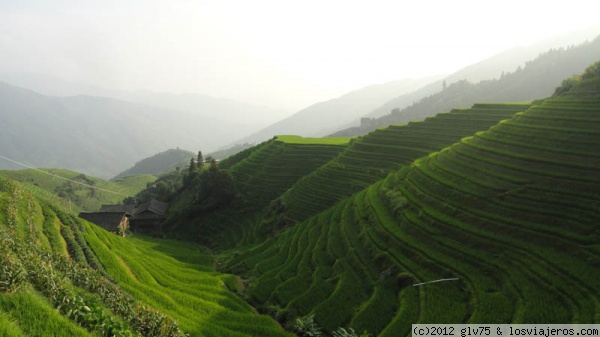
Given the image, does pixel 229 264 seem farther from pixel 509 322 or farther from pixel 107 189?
pixel 107 189

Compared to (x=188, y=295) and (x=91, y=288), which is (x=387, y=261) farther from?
(x=91, y=288)

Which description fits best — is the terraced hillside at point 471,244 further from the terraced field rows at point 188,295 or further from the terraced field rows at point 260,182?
the terraced field rows at point 260,182

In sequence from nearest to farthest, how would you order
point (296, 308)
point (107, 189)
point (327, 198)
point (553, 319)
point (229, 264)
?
point (553, 319), point (296, 308), point (229, 264), point (327, 198), point (107, 189)

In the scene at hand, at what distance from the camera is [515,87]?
150 metres

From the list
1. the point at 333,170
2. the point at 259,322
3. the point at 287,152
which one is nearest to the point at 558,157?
the point at 259,322

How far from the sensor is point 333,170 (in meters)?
40.0

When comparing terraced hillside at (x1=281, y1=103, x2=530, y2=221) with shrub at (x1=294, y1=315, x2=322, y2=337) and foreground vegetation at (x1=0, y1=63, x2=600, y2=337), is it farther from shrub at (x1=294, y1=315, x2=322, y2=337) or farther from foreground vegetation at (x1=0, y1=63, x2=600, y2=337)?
shrub at (x1=294, y1=315, x2=322, y2=337)

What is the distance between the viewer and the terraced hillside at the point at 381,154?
3575cm

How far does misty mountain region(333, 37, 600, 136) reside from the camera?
146 metres

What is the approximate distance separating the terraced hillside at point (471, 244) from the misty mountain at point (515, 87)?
128m

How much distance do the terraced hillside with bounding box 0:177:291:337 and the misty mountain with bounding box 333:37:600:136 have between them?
137m

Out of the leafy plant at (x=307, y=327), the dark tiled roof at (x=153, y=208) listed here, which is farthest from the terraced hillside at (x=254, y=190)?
the leafy plant at (x=307, y=327)

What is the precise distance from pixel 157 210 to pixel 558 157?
50857mm

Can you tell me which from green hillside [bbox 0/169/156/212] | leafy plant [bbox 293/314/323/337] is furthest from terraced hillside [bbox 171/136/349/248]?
green hillside [bbox 0/169/156/212]
